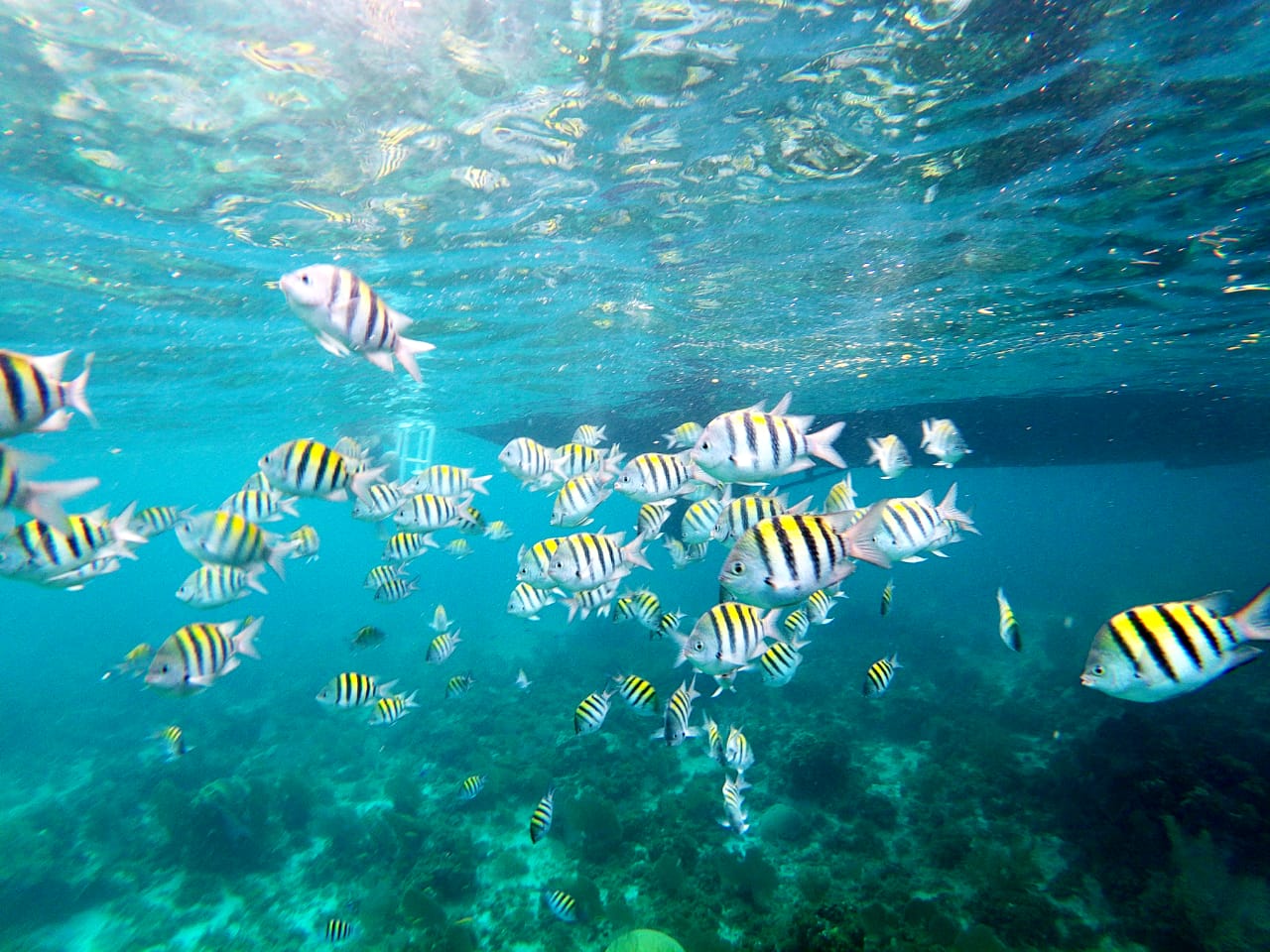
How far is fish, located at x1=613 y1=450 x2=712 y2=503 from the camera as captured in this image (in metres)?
5.82

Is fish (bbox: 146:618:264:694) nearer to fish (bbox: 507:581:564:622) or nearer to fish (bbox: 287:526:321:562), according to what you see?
fish (bbox: 287:526:321:562)

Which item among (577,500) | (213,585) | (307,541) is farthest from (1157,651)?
(307,541)

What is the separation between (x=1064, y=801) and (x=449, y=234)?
17.5 m

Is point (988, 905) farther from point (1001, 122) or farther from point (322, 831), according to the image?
point (322, 831)

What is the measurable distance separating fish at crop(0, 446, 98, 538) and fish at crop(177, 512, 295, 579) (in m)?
1.29

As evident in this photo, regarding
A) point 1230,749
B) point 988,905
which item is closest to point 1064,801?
point 1230,749

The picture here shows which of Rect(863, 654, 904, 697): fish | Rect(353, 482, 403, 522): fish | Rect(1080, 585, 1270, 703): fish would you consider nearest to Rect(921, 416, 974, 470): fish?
Rect(863, 654, 904, 697): fish

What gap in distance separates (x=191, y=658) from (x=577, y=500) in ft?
12.8

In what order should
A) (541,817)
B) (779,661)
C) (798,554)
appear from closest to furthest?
(798,554) < (779,661) < (541,817)

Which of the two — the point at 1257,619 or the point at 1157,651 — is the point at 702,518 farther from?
the point at 1257,619

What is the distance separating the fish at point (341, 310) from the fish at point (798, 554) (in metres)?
2.15

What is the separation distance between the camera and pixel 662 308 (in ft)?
58.4

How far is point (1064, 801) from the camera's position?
11.1 m

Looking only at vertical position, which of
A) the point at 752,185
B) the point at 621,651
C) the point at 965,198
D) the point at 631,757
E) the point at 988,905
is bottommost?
the point at 621,651
